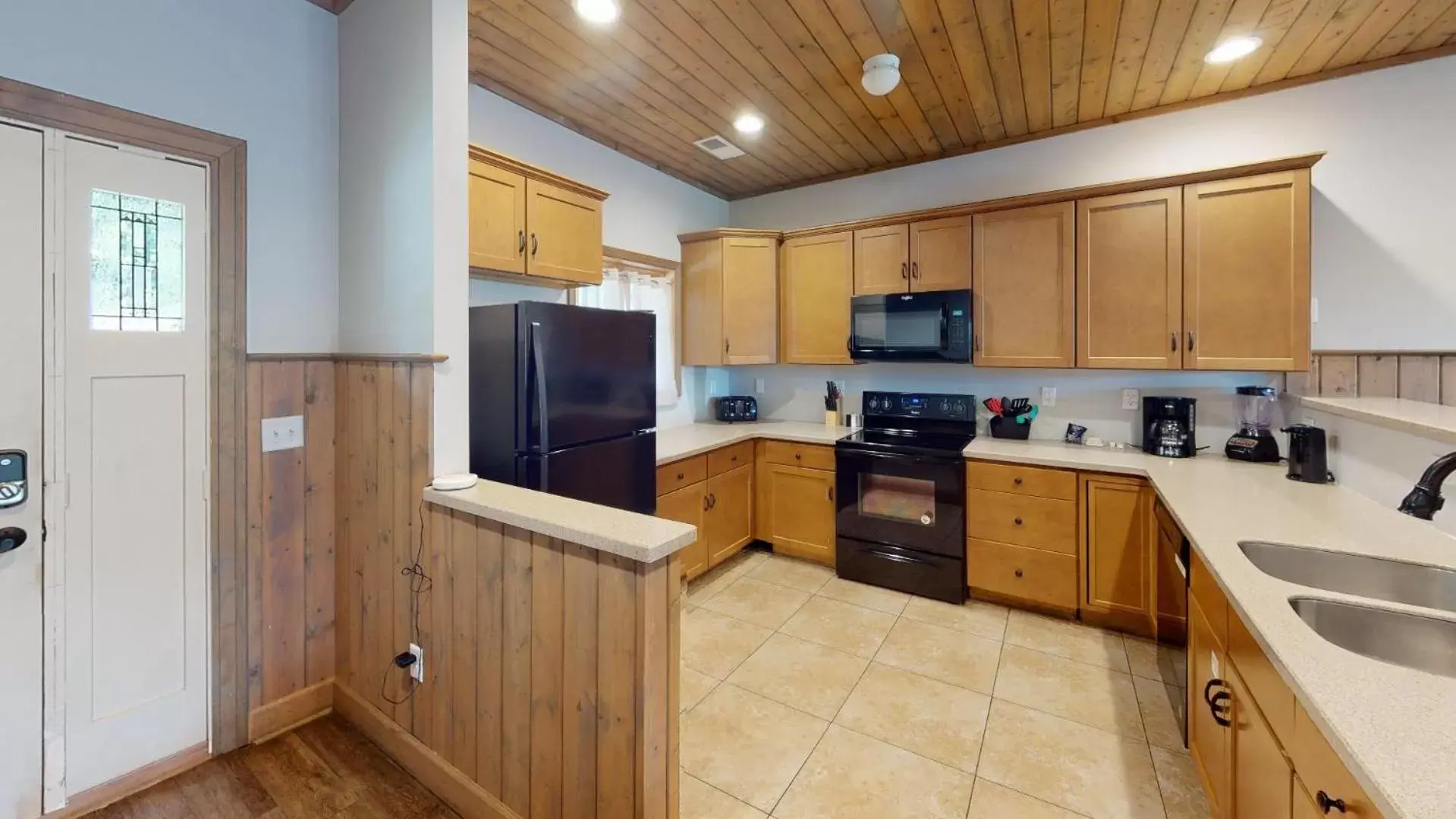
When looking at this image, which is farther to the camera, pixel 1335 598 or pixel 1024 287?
pixel 1024 287

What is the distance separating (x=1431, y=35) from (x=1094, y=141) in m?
1.21

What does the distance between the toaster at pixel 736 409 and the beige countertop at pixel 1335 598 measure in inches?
95.3

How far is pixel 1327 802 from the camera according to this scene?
0.90 m

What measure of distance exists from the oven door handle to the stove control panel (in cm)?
98

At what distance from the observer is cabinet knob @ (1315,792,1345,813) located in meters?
0.86

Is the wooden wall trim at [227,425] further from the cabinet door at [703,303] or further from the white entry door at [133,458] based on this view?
the cabinet door at [703,303]

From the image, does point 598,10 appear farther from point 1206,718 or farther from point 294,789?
point 1206,718

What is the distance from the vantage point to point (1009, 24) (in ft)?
7.23

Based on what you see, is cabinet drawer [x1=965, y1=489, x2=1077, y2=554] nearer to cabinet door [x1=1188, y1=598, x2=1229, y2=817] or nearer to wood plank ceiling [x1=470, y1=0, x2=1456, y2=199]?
cabinet door [x1=1188, y1=598, x2=1229, y2=817]

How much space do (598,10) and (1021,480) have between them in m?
2.94

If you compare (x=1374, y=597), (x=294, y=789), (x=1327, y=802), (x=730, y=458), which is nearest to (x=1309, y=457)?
(x=1374, y=597)

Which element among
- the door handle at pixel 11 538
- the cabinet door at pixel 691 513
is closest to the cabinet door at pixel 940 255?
the cabinet door at pixel 691 513

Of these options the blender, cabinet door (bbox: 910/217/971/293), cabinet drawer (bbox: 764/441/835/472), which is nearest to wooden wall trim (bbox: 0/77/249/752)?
cabinet drawer (bbox: 764/441/835/472)

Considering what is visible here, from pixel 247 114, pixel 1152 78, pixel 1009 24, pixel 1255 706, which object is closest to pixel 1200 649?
pixel 1255 706
